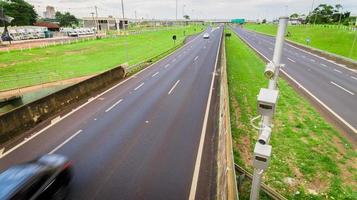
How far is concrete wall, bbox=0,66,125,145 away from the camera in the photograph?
12.2 meters

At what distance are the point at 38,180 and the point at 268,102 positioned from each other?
21.8ft

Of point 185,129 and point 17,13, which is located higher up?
point 17,13

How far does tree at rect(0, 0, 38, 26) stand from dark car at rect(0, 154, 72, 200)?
11923 centimetres

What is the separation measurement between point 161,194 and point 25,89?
2196 cm

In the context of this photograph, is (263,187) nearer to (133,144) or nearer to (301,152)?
(301,152)

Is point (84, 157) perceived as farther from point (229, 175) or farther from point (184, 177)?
point (229, 175)

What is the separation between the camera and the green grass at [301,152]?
9008 millimetres

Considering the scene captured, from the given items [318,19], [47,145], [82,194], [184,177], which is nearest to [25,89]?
[47,145]

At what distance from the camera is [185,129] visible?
13.4 metres

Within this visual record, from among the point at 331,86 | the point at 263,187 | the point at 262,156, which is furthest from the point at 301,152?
the point at 331,86

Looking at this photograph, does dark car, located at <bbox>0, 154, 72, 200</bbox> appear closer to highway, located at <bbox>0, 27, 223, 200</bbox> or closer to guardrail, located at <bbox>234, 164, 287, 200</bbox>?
highway, located at <bbox>0, 27, 223, 200</bbox>

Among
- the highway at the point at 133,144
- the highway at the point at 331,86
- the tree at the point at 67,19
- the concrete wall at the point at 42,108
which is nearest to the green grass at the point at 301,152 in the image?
the highway at the point at 331,86

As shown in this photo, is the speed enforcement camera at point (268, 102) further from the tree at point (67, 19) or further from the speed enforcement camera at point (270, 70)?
the tree at point (67, 19)

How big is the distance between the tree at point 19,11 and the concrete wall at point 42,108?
108 metres
